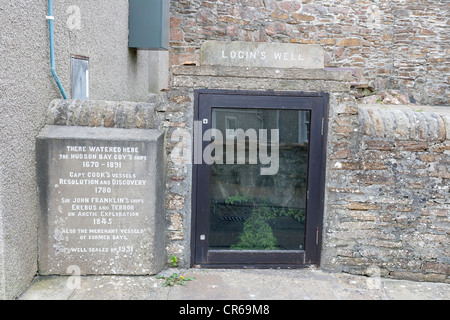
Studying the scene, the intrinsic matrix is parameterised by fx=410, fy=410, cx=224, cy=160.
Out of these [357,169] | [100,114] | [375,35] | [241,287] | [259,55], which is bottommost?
[241,287]

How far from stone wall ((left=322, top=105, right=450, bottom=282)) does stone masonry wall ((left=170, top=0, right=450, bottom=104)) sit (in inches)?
205

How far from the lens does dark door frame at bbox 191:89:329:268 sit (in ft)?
11.7

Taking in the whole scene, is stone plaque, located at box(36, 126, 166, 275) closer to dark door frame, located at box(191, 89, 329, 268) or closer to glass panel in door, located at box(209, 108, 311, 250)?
dark door frame, located at box(191, 89, 329, 268)

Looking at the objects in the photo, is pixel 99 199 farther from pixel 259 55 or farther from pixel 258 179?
pixel 259 55

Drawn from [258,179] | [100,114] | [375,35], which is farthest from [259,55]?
[375,35]

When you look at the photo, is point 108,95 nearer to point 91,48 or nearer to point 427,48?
point 91,48

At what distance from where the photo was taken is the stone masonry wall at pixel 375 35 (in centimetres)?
853

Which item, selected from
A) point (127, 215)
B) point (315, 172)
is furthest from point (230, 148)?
point (127, 215)

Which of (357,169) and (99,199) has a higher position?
(357,169)

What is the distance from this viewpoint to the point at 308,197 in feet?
12.2

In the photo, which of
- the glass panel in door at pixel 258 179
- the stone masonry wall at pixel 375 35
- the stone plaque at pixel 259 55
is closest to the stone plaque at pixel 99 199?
the glass panel in door at pixel 258 179

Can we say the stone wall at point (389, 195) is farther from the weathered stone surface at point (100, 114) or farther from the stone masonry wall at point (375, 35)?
the stone masonry wall at point (375, 35)

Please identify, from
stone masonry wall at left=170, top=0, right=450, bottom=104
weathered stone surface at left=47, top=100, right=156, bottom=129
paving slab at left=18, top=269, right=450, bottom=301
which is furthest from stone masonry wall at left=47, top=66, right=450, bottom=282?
stone masonry wall at left=170, top=0, right=450, bottom=104

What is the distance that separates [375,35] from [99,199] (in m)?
7.59
